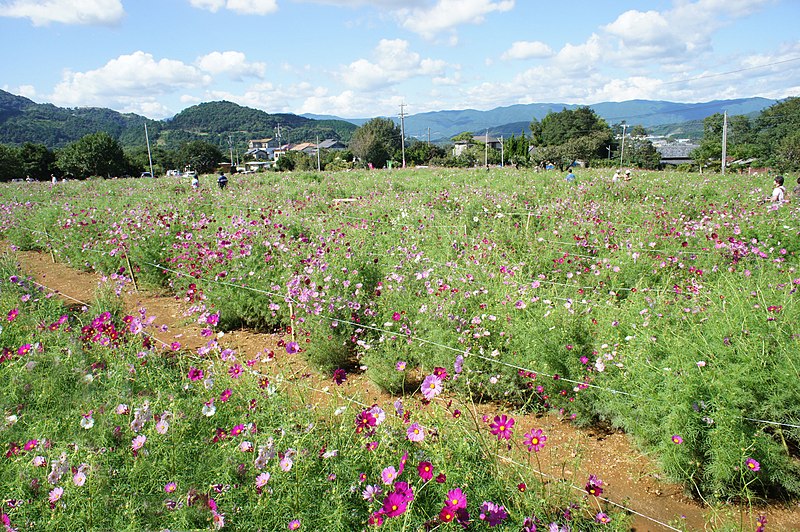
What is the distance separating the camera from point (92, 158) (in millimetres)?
41250

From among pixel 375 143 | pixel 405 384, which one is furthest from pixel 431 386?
pixel 375 143

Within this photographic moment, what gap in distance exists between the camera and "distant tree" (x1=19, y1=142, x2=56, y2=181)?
130 ft

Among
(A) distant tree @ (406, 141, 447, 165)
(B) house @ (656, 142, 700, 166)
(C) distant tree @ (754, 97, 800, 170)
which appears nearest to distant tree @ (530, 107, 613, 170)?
(A) distant tree @ (406, 141, 447, 165)

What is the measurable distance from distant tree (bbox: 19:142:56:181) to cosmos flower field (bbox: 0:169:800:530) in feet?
143

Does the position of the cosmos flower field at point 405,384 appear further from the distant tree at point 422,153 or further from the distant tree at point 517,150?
the distant tree at point 517,150

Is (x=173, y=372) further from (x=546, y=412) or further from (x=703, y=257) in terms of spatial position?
(x=703, y=257)

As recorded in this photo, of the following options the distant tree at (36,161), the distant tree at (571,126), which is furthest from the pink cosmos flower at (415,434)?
the distant tree at (571,126)

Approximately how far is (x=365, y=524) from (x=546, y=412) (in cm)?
205

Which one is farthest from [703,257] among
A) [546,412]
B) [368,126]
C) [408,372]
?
[368,126]

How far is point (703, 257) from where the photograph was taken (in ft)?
16.9

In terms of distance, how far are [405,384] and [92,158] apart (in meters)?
46.7

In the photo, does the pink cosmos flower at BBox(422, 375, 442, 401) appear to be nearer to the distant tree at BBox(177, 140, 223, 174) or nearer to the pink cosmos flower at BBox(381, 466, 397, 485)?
the pink cosmos flower at BBox(381, 466, 397, 485)

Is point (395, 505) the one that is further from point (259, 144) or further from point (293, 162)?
point (259, 144)

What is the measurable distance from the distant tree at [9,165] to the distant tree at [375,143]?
1264 inches
